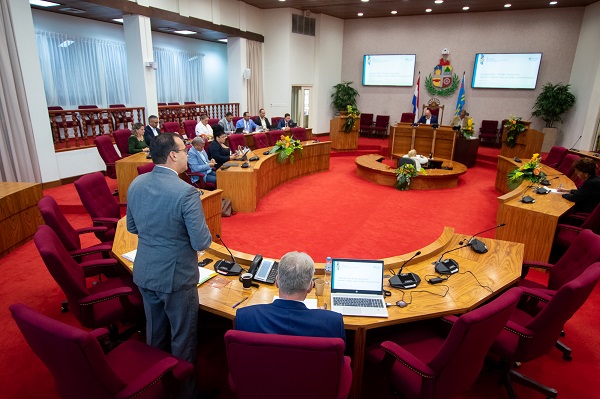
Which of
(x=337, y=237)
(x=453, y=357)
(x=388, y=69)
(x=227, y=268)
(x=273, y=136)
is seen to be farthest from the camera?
(x=388, y=69)

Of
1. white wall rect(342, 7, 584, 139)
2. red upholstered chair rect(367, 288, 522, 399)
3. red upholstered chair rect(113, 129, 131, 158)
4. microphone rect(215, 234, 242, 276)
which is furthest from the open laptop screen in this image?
white wall rect(342, 7, 584, 139)

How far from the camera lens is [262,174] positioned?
262 inches

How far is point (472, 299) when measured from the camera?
2.47 meters

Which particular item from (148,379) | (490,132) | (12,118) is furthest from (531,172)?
(12,118)

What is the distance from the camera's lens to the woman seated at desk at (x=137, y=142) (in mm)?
6547

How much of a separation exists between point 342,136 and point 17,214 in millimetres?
8357

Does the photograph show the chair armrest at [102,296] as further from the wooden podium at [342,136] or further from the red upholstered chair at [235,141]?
the wooden podium at [342,136]

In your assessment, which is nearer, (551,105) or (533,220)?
(533,220)

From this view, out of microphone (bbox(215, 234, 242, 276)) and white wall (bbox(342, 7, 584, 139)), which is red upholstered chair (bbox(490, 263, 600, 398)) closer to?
microphone (bbox(215, 234, 242, 276))

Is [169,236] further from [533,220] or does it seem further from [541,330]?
[533,220]

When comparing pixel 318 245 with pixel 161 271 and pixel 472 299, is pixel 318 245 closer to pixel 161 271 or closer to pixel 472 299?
pixel 472 299

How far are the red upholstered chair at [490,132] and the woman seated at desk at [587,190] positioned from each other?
749 centimetres

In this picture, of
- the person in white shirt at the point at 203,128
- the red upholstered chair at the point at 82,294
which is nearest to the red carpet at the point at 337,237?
the red upholstered chair at the point at 82,294

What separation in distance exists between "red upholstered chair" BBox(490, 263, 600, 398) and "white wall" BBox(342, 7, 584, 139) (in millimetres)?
10580
